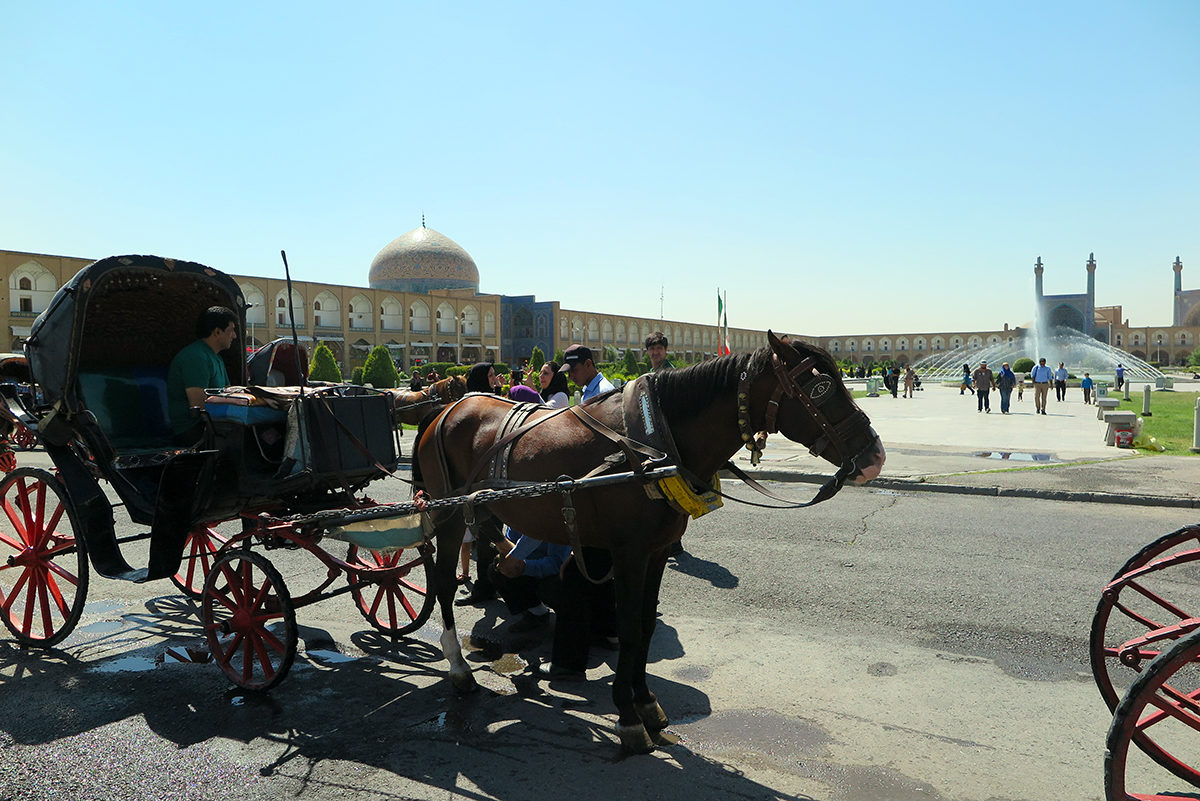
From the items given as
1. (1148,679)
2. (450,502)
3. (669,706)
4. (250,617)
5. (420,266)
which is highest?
(420,266)

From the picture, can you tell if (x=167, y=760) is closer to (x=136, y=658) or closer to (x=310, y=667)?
(x=310, y=667)

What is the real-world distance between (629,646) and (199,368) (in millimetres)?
2974

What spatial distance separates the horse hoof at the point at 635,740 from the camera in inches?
134

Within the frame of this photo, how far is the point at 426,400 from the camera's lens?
6113 mm

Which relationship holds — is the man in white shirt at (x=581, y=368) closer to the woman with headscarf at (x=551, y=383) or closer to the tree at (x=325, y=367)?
the woman with headscarf at (x=551, y=383)

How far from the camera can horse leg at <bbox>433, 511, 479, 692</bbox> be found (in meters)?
4.19

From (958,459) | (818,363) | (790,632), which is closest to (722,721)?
(790,632)

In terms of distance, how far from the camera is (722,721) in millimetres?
3744

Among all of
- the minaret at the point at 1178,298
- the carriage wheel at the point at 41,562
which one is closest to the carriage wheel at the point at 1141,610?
the carriage wheel at the point at 41,562

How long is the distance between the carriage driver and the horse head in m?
3.21

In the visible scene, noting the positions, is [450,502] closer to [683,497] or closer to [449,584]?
[449,584]

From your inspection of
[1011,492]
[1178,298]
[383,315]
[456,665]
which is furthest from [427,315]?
[1178,298]

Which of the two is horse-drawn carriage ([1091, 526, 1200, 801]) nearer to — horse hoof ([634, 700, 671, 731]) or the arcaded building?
horse hoof ([634, 700, 671, 731])

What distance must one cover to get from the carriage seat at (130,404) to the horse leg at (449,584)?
8.50 ft
